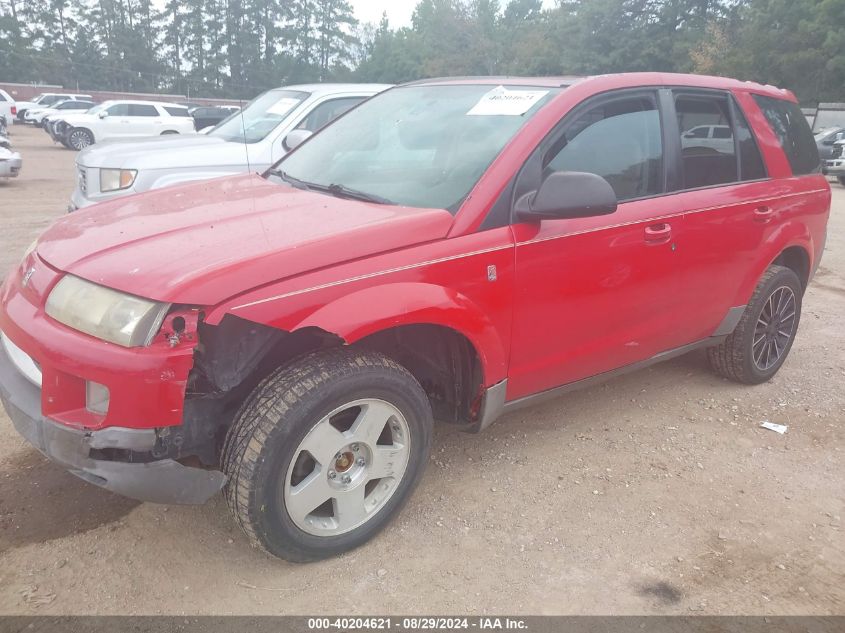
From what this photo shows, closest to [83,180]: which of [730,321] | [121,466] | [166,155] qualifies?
[166,155]

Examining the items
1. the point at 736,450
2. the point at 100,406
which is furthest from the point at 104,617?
the point at 736,450

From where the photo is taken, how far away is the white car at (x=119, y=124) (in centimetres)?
2228

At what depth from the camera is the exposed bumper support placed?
2.16 m

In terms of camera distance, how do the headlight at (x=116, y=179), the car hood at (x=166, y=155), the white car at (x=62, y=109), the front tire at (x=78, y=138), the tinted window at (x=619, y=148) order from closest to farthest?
the tinted window at (x=619, y=148)
the headlight at (x=116, y=179)
the car hood at (x=166, y=155)
the front tire at (x=78, y=138)
the white car at (x=62, y=109)

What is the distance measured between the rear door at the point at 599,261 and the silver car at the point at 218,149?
2.88 metres

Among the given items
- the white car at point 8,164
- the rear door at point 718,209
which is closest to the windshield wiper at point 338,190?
the rear door at point 718,209

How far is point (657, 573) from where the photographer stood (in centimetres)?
264

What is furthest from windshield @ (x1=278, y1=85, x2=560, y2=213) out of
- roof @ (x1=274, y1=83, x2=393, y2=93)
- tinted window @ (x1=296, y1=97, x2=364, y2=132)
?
roof @ (x1=274, y1=83, x2=393, y2=93)

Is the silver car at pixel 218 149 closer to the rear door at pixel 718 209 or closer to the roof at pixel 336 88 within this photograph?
the roof at pixel 336 88

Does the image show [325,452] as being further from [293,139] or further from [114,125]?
[114,125]

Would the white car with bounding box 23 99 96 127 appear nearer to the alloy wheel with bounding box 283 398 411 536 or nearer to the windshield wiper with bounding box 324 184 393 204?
the windshield wiper with bounding box 324 184 393 204

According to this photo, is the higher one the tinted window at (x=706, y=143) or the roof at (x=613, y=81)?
the roof at (x=613, y=81)

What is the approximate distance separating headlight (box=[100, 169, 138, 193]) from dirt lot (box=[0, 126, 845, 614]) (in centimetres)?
291

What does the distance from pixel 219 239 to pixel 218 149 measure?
411cm
